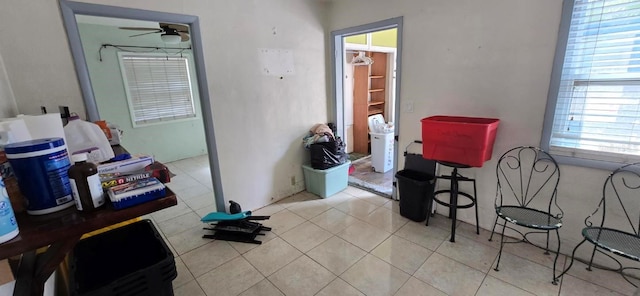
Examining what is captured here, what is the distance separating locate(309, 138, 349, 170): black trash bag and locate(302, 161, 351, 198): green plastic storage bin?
61 mm

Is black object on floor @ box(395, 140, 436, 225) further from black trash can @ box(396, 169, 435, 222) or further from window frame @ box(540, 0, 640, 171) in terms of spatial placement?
window frame @ box(540, 0, 640, 171)

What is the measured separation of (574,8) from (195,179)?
14.8 ft

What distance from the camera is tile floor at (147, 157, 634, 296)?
1.87 metres

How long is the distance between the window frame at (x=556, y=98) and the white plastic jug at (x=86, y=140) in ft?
9.48

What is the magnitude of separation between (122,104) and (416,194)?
15.3 feet

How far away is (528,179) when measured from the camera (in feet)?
7.27

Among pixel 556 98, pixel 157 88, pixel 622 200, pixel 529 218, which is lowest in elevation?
pixel 529 218

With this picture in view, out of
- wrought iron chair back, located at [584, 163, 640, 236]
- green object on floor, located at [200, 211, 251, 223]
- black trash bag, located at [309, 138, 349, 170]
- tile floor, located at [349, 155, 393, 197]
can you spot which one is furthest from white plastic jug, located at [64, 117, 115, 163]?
wrought iron chair back, located at [584, 163, 640, 236]

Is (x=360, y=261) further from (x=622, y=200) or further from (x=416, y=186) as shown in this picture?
(x=622, y=200)

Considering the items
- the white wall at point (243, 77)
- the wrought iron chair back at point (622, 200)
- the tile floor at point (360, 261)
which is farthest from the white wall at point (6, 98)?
the wrought iron chair back at point (622, 200)

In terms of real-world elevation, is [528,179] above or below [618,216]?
above

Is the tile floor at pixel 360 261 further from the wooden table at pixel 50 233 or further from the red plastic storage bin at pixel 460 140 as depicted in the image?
the wooden table at pixel 50 233

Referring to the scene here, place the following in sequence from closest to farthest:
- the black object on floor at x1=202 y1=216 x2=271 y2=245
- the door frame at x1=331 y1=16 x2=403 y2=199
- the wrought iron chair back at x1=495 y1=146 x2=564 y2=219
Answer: the wrought iron chair back at x1=495 y1=146 x2=564 y2=219 < the black object on floor at x1=202 y1=216 x2=271 y2=245 < the door frame at x1=331 y1=16 x2=403 y2=199

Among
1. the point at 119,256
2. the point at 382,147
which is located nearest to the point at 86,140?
the point at 119,256
